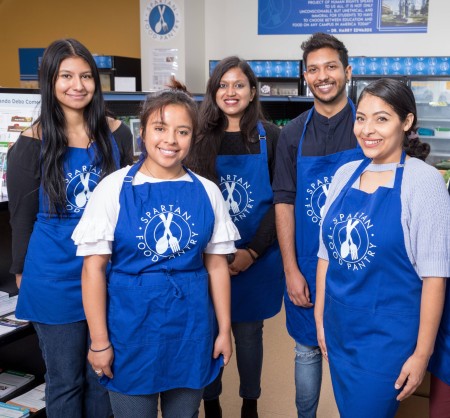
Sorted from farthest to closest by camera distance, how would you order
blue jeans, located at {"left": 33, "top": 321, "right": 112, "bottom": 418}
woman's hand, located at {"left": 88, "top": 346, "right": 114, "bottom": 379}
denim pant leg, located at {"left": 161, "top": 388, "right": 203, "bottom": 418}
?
blue jeans, located at {"left": 33, "top": 321, "right": 112, "bottom": 418}
denim pant leg, located at {"left": 161, "top": 388, "right": 203, "bottom": 418}
woman's hand, located at {"left": 88, "top": 346, "right": 114, "bottom": 379}

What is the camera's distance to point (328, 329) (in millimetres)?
1746

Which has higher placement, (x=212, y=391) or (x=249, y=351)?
(x=249, y=351)

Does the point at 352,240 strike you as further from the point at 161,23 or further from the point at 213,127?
the point at 161,23

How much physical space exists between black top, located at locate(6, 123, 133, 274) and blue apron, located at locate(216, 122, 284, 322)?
0.75 m

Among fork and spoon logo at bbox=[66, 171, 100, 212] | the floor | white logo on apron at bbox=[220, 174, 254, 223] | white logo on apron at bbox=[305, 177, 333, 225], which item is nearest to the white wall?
the floor

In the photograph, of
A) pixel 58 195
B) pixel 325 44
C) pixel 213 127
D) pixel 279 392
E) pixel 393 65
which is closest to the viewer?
pixel 58 195

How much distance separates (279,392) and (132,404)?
1.46 meters

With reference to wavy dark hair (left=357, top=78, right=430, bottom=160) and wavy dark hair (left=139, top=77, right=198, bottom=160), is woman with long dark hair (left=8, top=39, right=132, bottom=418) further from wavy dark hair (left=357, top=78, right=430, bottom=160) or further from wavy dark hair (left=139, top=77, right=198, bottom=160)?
wavy dark hair (left=357, top=78, right=430, bottom=160)

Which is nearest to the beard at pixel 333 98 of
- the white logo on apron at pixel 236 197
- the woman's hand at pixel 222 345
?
the white logo on apron at pixel 236 197

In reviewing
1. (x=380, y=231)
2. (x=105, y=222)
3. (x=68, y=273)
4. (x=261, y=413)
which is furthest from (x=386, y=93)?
(x=261, y=413)

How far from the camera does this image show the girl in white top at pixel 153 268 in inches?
61.7

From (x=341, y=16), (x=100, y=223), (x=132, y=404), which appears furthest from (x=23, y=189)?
(x=341, y=16)

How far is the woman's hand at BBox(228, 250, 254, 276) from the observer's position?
2.26 metres

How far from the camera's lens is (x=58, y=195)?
5.76 ft
